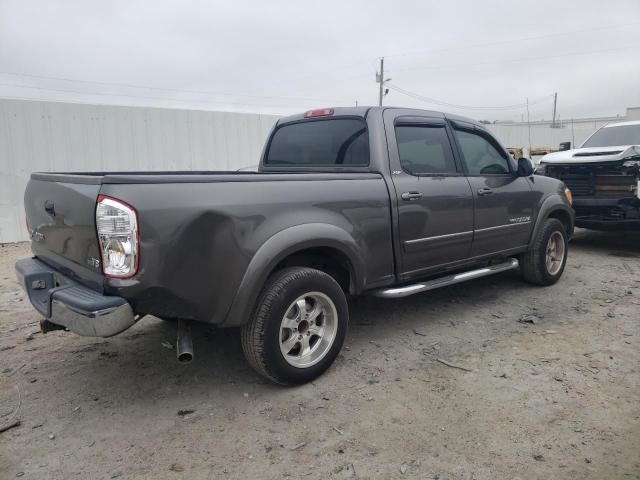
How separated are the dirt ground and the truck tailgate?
858 millimetres

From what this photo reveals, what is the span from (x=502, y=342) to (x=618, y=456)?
59.2 inches

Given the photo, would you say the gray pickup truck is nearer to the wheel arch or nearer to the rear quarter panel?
the rear quarter panel

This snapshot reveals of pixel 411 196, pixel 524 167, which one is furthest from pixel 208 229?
pixel 524 167

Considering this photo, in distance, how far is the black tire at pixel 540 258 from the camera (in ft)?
17.0

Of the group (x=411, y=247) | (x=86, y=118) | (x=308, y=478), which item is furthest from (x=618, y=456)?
(x=86, y=118)

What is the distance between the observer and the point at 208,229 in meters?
2.63

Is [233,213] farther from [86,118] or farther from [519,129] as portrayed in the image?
[519,129]

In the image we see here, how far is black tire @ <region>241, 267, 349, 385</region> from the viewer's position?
2.90m

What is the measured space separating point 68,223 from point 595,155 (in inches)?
286

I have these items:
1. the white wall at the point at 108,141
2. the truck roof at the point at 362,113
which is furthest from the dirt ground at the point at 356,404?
the white wall at the point at 108,141

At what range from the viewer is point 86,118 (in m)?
9.16

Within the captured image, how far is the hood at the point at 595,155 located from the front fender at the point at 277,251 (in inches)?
215

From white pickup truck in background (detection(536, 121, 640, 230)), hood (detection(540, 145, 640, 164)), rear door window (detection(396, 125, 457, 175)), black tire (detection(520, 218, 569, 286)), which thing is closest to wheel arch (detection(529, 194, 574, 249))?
black tire (detection(520, 218, 569, 286))

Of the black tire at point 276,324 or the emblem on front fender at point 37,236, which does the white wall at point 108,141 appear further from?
the black tire at point 276,324
